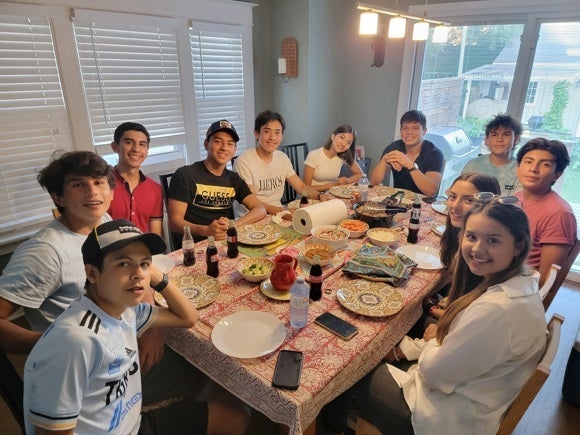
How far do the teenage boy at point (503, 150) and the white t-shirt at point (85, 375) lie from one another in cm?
249

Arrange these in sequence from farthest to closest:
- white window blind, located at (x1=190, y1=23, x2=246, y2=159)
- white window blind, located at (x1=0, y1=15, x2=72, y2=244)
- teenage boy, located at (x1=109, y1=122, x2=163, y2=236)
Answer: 1. white window blind, located at (x1=190, y1=23, x2=246, y2=159)
2. white window blind, located at (x1=0, y1=15, x2=72, y2=244)
3. teenage boy, located at (x1=109, y1=122, x2=163, y2=236)

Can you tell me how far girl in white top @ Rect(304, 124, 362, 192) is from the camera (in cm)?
302

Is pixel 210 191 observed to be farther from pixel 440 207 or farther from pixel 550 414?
pixel 550 414

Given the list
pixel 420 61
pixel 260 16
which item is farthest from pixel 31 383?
pixel 420 61

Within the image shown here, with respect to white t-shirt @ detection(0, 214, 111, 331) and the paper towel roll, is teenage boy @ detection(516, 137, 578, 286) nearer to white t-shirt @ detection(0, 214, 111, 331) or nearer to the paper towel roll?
the paper towel roll

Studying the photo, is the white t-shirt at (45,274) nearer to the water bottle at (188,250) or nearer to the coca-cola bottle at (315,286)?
the water bottle at (188,250)

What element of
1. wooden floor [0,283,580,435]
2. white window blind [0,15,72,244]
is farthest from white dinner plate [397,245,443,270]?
white window blind [0,15,72,244]

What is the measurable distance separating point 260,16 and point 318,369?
12.0 ft

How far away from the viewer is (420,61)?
3.79 meters

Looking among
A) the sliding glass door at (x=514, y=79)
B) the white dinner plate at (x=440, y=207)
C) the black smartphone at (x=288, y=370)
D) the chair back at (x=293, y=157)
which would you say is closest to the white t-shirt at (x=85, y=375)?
the black smartphone at (x=288, y=370)

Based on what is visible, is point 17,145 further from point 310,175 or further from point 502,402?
point 502,402

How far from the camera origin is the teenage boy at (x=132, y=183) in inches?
79.7

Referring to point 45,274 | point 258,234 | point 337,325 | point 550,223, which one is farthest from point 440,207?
point 45,274

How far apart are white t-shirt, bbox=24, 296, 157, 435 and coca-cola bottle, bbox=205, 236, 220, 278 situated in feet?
1.62
